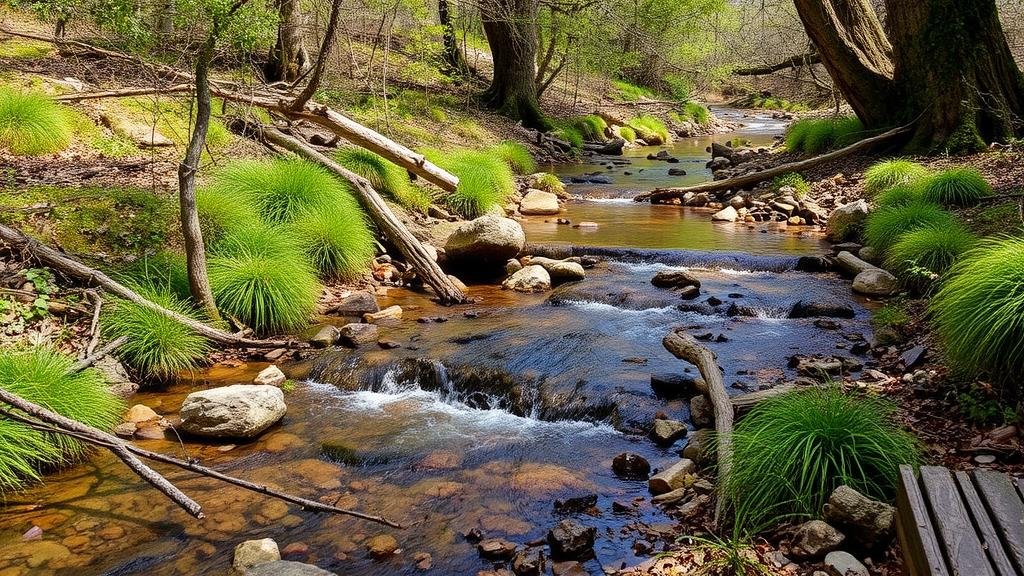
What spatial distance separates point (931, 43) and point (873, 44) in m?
1.98

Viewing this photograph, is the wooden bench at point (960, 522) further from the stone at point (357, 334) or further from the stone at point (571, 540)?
the stone at point (357, 334)

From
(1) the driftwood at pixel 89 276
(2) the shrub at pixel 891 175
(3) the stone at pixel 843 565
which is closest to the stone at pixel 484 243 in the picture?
(1) the driftwood at pixel 89 276

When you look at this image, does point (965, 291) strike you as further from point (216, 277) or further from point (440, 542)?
point (216, 277)

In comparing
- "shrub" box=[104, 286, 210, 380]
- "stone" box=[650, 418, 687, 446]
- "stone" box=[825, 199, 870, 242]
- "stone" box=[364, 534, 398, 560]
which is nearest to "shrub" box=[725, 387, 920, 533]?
"stone" box=[650, 418, 687, 446]

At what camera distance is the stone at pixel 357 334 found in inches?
250

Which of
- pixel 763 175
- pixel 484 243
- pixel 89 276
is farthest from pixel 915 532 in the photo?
pixel 763 175

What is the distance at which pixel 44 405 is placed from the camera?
416cm

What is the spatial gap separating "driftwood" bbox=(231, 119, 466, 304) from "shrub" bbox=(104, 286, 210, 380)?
8.36 feet

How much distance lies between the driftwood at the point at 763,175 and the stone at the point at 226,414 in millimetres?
10321

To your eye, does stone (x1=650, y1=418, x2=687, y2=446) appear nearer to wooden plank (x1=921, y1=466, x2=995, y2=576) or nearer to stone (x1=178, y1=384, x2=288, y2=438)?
wooden plank (x1=921, y1=466, x2=995, y2=576)

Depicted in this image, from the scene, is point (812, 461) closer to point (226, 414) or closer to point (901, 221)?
point (226, 414)

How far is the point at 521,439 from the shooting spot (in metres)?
4.79

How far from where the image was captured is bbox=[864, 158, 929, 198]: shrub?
33.1 feet

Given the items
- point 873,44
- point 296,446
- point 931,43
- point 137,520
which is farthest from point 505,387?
point 873,44
